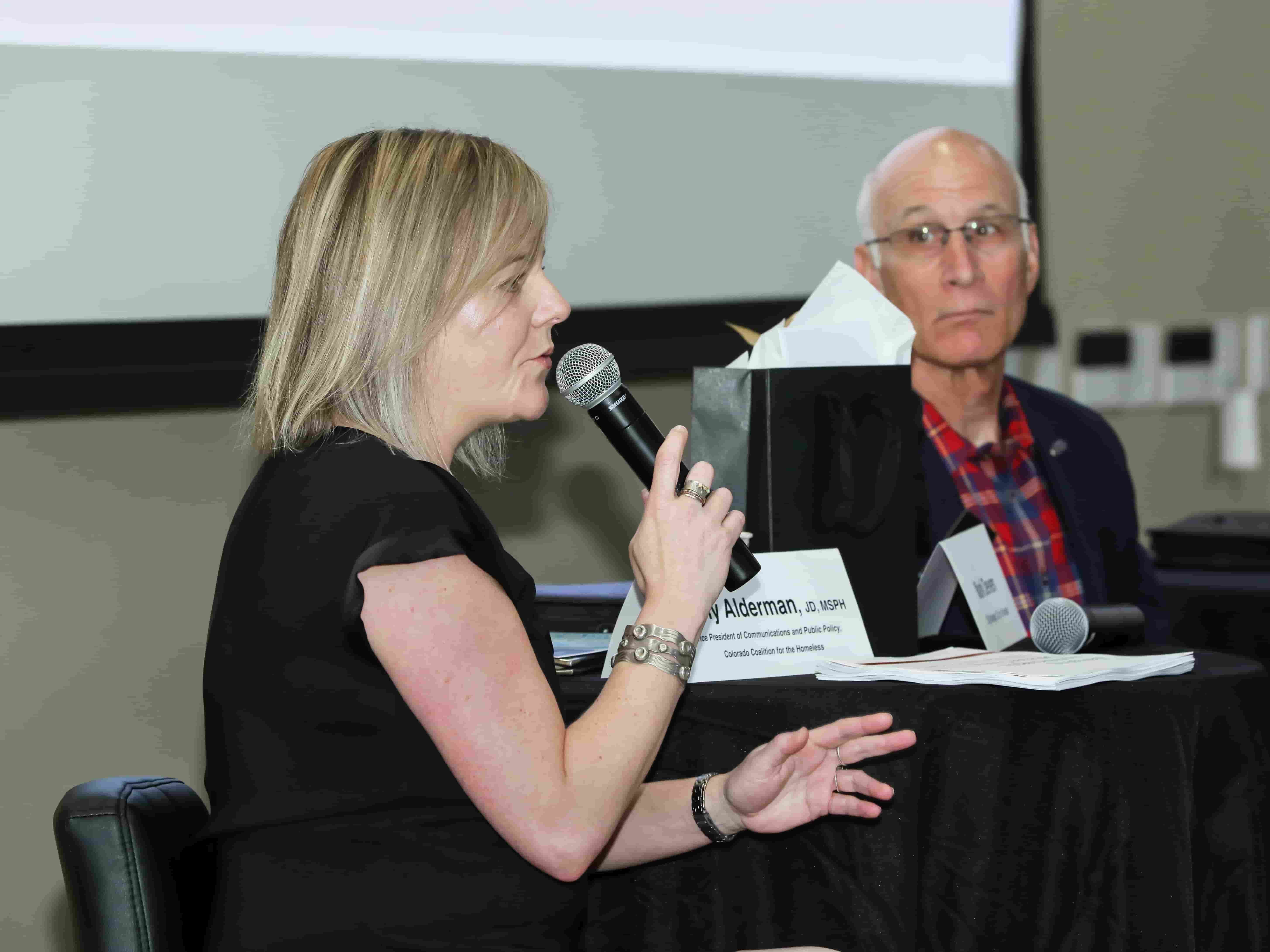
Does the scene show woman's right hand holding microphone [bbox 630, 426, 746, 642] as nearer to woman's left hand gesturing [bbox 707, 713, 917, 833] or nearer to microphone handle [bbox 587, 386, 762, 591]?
Result: microphone handle [bbox 587, 386, 762, 591]

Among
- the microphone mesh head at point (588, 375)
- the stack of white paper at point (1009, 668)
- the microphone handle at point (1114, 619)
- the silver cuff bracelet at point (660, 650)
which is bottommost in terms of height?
the microphone handle at point (1114, 619)

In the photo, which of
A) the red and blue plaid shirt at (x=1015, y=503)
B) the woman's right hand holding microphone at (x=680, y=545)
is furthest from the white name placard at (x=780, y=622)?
the red and blue plaid shirt at (x=1015, y=503)

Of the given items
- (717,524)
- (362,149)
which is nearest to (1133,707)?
(717,524)

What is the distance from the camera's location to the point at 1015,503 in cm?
199

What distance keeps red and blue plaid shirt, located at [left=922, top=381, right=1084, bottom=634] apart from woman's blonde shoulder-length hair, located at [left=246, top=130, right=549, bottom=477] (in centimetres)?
96

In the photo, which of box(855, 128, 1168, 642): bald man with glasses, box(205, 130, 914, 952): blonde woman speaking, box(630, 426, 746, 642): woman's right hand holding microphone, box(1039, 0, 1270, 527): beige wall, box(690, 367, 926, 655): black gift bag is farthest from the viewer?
box(1039, 0, 1270, 527): beige wall

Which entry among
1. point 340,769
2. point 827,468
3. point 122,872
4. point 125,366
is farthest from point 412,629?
point 125,366

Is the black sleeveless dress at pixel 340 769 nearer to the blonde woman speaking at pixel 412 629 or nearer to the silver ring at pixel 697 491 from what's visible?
the blonde woman speaking at pixel 412 629

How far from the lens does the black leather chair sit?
3.66ft

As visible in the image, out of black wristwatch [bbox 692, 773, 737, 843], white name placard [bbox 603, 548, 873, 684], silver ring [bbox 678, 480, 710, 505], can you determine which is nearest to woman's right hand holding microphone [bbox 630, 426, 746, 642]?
silver ring [bbox 678, 480, 710, 505]

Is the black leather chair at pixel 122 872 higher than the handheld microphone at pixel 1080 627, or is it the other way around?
the handheld microphone at pixel 1080 627

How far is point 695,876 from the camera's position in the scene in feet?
4.35

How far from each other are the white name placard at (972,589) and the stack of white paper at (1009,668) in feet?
0.34

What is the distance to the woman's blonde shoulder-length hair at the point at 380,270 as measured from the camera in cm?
114
